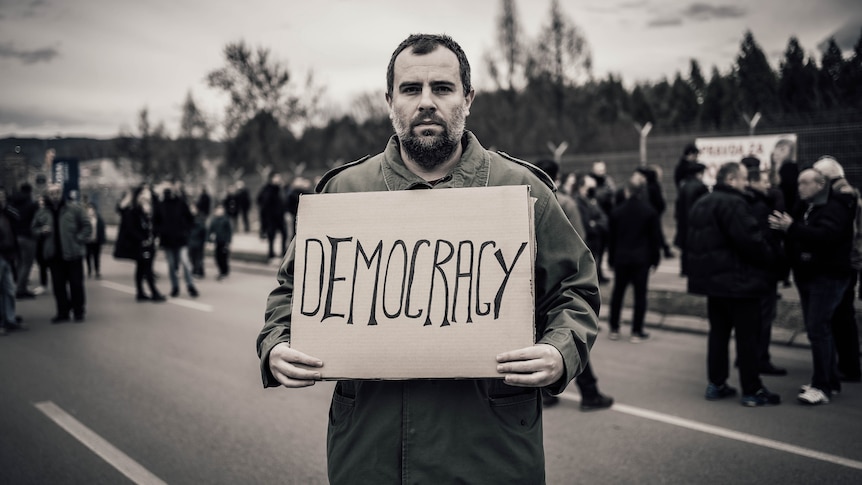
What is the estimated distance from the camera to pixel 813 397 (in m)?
5.29

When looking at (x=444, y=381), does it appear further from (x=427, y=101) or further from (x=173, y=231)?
(x=173, y=231)

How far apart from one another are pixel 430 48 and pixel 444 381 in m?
0.96

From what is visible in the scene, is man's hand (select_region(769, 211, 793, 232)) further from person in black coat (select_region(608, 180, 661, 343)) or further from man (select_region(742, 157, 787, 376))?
person in black coat (select_region(608, 180, 661, 343))

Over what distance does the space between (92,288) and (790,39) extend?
19489mm

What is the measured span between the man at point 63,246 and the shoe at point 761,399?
28.1ft

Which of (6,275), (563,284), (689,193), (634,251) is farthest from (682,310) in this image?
(6,275)

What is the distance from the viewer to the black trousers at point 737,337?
17.6 feet

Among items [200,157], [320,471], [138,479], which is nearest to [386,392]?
[320,471]

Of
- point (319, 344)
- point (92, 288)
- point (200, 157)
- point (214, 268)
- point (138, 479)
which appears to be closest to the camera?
point (319, 344)

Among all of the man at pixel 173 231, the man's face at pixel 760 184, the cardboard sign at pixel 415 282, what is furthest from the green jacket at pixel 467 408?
the man at pixel 173 231

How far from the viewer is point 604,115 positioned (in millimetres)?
42312

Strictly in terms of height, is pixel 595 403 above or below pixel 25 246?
below

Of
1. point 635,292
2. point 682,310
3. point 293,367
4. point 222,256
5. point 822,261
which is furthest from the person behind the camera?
point 222,256

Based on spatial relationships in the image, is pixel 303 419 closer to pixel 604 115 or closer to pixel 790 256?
pixel 790 256
